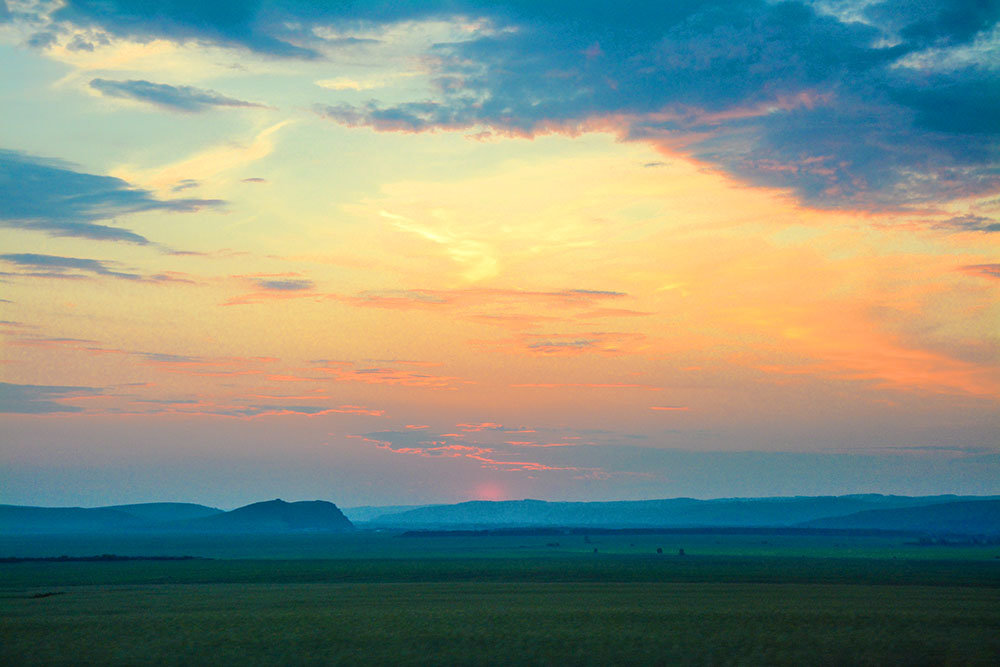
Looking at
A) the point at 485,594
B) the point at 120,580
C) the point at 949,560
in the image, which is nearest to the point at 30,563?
the point at 120,580

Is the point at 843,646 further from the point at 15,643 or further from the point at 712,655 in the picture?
the point at 15,643

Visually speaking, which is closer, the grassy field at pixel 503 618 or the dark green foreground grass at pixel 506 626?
the dark green foreground grass at pixel 506 626

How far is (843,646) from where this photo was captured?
104 ft

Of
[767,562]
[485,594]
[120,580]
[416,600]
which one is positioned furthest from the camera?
[767,562]

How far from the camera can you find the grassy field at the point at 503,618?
30531mm

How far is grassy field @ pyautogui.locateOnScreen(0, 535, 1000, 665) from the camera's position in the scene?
30.5 m

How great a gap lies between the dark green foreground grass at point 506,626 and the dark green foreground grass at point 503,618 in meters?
0.08

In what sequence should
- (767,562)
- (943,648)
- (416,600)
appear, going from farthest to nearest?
(767,562), (416,600), (943,648)

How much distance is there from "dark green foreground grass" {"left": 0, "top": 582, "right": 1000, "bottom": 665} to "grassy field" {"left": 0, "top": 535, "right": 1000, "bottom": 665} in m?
0.10

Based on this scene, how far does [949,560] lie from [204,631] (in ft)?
271

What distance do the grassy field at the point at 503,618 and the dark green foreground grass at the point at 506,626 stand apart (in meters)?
0.10

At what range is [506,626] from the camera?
37.4 m

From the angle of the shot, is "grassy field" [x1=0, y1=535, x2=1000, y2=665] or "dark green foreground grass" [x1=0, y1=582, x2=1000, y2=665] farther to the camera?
"grassy field" [x1=0, y1=535, x2=1000, y2=665]

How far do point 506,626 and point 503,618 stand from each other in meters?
2.79
